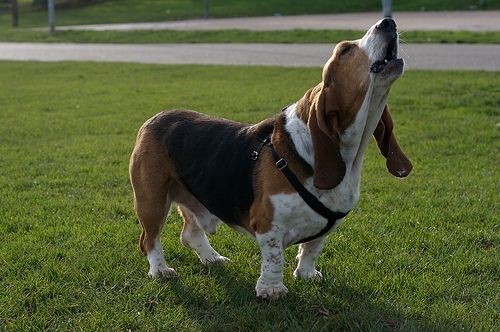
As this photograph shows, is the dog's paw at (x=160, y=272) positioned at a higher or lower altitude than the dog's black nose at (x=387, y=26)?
lower

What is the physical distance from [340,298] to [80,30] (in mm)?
26016

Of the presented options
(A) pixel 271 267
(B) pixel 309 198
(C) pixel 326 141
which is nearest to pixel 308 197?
(B) pixel 309 198

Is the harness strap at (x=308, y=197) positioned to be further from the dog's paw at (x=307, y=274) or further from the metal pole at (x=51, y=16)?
the metal pole at (x=51, y=16)

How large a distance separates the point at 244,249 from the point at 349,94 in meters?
1.99

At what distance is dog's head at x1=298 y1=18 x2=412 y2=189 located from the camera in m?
3.94

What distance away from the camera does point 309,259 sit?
15.8ft

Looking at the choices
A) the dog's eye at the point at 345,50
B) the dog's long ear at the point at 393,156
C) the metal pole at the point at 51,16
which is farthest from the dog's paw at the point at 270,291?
the metal pole at the point at 51,16

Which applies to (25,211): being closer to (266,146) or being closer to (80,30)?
(266,146)

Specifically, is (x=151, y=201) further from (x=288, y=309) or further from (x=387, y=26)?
(x=387, y=26)

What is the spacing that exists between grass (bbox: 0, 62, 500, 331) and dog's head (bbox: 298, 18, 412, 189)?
98cm

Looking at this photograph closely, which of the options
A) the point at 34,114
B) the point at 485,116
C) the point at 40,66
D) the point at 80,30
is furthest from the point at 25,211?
the point at 80,30

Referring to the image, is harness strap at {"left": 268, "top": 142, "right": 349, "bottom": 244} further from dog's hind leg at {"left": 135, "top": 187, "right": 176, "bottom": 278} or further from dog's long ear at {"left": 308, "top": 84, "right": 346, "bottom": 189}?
dog's hind leg at {"left": 135, "top": 187, "right": 176, "bottom": 278}

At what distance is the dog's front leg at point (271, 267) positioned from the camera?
14.4ft

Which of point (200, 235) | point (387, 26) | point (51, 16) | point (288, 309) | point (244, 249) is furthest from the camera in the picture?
point (51, 16)
